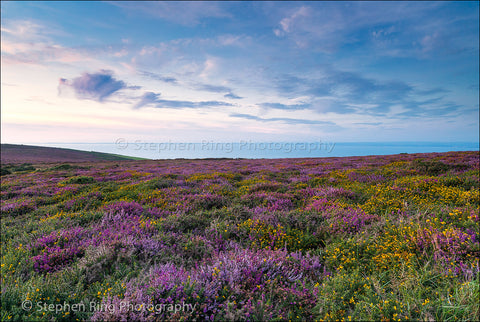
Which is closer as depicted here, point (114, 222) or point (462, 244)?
point (462, 244)

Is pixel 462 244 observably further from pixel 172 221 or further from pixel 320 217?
pixel 172 221

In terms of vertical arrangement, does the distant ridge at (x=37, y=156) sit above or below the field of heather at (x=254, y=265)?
below

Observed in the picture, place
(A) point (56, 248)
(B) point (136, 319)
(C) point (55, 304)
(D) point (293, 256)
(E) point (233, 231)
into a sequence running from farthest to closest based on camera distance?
(E) point (233, 231), (A) point (56, 248), (D) point (293, 256), (C) point (55, 304), (B) point (136, 319)

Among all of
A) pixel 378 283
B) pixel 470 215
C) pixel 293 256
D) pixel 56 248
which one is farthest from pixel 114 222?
pixel 470 215

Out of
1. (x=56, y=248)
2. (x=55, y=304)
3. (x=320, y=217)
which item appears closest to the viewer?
(x=55, y=304)

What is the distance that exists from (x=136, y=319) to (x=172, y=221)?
130 inches

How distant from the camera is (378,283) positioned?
2.97 meters

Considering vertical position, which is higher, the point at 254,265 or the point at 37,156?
the point at 254,265

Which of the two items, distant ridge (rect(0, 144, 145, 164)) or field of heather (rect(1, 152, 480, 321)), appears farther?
distant ridge (rect(0, 144, 145, 164))

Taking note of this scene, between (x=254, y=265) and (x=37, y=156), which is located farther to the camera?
(x=37, y=156)

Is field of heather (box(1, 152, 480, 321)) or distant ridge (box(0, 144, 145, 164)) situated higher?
field of heather (box(1, 152, 480, 321))

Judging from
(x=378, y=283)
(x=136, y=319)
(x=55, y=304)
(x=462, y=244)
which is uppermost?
(x=462, y=244)

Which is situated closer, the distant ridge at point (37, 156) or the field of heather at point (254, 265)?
the field of heather at point (254, 265)

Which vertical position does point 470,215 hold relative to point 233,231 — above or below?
above
